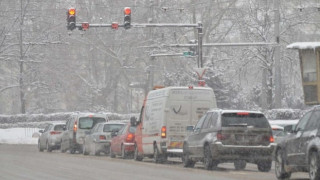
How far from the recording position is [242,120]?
76.4 feet

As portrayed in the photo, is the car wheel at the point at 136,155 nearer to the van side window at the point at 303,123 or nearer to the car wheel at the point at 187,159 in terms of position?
the car wheel at the point at 187,159

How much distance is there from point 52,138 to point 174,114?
15.2 m

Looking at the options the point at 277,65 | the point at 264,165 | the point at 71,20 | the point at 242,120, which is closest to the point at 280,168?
the point at 242,120

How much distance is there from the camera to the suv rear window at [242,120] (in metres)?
23.2

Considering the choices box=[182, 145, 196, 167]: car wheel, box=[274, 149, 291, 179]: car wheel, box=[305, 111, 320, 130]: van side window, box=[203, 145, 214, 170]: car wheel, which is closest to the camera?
box=[305, 111, 320, 130]: van side window

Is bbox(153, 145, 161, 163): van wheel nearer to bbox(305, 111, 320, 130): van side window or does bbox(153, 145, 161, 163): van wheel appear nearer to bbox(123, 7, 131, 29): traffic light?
bbox(123, 7, 131, 29): traffic light

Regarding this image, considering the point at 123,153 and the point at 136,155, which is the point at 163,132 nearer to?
the point at 136,155

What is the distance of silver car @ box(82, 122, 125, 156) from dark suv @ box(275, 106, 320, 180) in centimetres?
1606

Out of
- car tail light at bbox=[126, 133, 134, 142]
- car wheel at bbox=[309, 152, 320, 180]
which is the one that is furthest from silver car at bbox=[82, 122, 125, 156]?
car wheel at bbox=[309, 152, 320, 180]

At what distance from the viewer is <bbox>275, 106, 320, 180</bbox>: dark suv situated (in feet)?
57.7

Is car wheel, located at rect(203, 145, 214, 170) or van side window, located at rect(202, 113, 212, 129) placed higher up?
van side window, located at rect(202, 113, 212, 129)

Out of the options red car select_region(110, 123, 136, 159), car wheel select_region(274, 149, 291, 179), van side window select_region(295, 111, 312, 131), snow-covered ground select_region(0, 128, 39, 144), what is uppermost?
van side window select_region(295, 111, 312, 131)

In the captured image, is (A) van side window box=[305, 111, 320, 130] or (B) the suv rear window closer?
(A) van side window box=[305, 111, 320, 130]

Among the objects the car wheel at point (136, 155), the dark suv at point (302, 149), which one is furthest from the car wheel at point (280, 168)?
the car wheel at point (136, 155)
